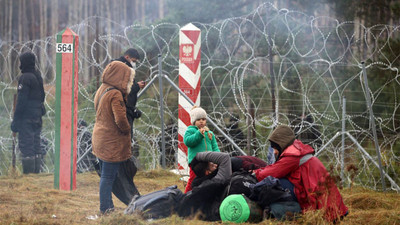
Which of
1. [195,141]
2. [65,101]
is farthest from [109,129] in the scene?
[65,101]

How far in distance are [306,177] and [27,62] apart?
481 cm

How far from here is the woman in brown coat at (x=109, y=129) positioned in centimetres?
557

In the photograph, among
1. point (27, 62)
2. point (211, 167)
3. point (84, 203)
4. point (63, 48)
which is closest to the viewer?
point (211, 167)

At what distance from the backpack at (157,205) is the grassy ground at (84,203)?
11 cm

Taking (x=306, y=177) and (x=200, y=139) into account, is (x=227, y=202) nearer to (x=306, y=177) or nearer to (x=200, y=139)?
(x=306, y=177)

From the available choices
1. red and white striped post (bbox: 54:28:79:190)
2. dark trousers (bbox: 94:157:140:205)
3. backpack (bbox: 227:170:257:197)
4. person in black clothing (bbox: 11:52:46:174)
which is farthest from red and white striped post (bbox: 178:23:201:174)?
backpack (bbox: 227:170:257:197)

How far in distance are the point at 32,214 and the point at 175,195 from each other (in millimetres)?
1228

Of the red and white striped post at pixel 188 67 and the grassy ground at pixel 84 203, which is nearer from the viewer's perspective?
the grassy ground at pixel 84 203

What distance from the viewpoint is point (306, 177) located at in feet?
16.5

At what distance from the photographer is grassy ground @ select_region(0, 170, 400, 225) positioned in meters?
5.01

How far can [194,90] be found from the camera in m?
8.07

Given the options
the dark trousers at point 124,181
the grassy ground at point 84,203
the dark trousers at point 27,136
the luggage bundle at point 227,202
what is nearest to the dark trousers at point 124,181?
the dark trousers at point 124,181

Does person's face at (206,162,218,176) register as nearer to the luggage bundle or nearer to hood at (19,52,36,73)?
the luggage bundle

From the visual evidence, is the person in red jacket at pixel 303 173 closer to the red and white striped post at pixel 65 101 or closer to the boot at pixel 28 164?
the red and white striped post at pixel 65 101
